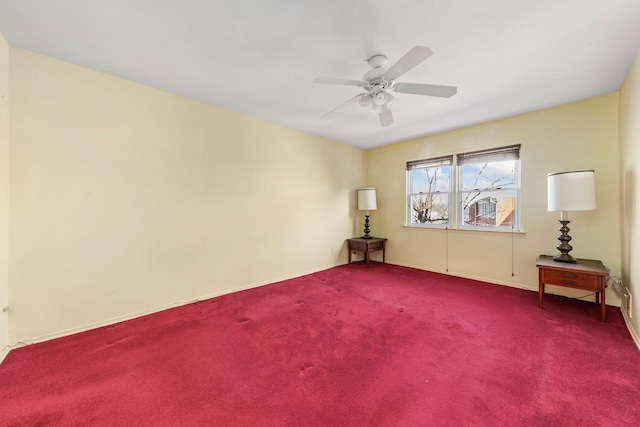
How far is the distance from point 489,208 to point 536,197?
58 cm

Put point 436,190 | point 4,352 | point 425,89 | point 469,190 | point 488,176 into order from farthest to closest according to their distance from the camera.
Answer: point 436,190
point 469,190
point 488,176
point 425,89
point 4,352

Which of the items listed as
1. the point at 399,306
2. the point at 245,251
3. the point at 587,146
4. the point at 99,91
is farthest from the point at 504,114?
the point at 99,91

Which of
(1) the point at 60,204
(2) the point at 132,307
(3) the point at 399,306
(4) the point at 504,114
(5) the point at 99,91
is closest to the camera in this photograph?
(1) the point at 60,204

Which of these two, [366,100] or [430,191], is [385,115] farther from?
[430,191]

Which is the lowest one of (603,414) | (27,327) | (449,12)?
(603,414)

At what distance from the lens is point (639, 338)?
1.84 meters

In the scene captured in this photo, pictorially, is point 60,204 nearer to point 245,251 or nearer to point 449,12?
point 245,251

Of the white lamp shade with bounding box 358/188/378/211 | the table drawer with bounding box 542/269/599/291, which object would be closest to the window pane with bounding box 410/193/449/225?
the white lamp shade with bounding box 358/188/378/211

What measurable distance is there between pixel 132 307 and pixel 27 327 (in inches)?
26.7

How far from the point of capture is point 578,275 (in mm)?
2379

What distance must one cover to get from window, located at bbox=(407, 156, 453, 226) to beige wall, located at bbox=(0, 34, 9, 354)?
15.8 ft

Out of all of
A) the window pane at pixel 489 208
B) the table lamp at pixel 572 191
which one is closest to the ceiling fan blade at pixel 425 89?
the table lamp at pixel 572 191

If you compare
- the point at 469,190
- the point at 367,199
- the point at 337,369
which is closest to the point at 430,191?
the point at 469,190

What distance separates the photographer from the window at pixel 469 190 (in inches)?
133
